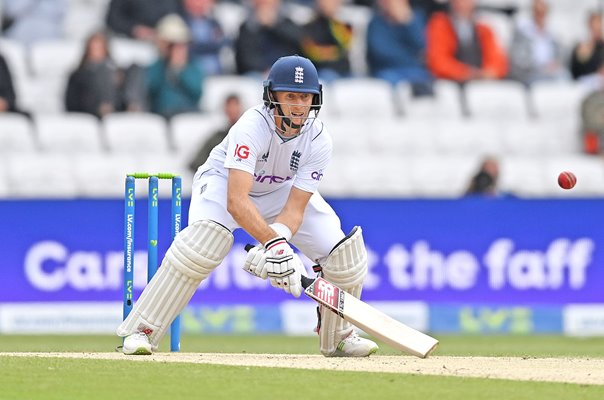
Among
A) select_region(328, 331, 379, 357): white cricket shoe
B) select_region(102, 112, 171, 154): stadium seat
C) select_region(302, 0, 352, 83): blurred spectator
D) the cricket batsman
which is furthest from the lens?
select_region(302, 0, 352, 83): blurred spectator

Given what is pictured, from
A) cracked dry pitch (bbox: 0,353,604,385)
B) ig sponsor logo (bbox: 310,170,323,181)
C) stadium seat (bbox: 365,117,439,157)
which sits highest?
stadium seat (bbox: 365,117,439,157)

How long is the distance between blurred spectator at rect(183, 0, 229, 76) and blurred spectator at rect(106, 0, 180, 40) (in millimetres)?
157

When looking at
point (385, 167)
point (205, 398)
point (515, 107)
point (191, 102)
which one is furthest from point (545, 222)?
point (205, 398)

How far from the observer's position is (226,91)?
12391 mm

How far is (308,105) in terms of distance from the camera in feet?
20.7

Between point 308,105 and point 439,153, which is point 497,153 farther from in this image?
point 308,105

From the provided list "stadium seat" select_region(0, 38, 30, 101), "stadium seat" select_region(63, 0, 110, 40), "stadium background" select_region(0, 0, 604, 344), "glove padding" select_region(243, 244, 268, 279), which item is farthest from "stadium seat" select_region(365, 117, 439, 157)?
"glove padding" select_region(243, 244, 268, 279)

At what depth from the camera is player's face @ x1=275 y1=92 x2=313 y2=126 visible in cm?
630

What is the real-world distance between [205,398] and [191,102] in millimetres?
7243

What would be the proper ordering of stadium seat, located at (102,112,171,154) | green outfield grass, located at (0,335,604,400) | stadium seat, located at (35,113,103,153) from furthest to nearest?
stadium seat, located at (102,112,171,154)
stadium seat, located at (35,113,103,153)
green outfield grass, located at (0,335,604,400)

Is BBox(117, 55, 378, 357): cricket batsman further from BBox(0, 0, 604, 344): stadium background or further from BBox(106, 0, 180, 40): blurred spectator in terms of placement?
BBox(106, 0, 180, 40): blurred spectator

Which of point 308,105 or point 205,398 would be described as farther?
point 308,105

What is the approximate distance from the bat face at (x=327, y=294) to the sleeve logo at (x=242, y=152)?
0.64 m

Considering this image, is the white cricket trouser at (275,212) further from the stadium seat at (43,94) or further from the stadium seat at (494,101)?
the stadium seat at (494,101)
